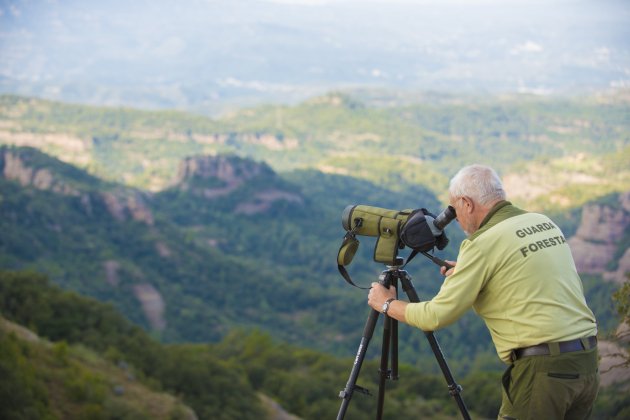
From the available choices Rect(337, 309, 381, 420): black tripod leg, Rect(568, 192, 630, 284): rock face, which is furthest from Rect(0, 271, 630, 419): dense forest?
Rect(568, 192, 630, 284): rock face

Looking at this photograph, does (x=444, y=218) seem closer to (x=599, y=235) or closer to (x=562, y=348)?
(x=562, y=348)

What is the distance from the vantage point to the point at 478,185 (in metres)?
5.75

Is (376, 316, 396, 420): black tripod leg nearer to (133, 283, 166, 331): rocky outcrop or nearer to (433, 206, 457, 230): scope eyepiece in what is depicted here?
(433, 206, 457, 230): scope eyepiece

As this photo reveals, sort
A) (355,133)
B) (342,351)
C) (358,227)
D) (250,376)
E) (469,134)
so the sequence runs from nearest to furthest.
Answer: (358,227)
(250,376)
(342,351)
(355,133)
(469,134)

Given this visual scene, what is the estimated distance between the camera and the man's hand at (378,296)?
6121mm

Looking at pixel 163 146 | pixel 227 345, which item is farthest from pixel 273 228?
pixel 163 146

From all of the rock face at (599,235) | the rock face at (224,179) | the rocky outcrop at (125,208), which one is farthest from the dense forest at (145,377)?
the rock face at (224,179)

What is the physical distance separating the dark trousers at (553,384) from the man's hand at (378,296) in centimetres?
104

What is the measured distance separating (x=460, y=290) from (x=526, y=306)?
1.39ft

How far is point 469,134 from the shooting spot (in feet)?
635

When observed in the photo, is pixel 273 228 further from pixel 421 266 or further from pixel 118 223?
pixel 118 223

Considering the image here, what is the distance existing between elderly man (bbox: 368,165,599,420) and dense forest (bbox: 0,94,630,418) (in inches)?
145

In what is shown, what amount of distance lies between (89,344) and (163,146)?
133 meters

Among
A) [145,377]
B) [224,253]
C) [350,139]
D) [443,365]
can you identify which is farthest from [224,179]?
[443,365]
